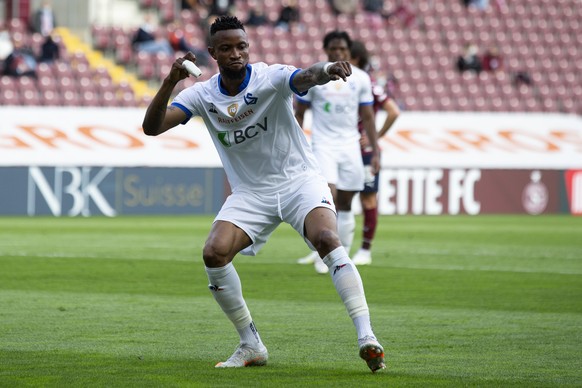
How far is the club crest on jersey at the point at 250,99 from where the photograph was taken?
257 inches

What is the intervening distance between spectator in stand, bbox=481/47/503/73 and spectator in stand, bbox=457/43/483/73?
0.65 ft

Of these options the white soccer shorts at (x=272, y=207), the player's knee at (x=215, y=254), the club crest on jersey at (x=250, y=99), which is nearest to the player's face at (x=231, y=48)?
the club crest on jersey at (x=250, y=99)

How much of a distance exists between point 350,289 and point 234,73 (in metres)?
1.34

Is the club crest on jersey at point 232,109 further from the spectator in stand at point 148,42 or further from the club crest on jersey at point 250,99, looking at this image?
the spectator in stand at point 148,42

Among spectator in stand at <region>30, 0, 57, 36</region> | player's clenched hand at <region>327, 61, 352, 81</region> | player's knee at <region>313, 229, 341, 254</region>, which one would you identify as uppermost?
player's clenched hand at <region>327, 61, 352, 81</region>

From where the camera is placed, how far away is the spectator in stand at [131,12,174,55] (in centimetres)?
2770

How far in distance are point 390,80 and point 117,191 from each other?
328 inches

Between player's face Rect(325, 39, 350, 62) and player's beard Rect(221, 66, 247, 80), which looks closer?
player's beard Rect(221, 66, 247, 80)

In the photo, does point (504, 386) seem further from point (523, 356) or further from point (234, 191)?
point (234, 191)

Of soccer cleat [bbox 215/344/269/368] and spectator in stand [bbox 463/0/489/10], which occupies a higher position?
spectator in stand [bbox 463/0/489/10]

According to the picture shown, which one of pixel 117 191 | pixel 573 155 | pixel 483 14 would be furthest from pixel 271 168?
pixel 483 14

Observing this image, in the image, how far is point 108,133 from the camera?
23188 mm

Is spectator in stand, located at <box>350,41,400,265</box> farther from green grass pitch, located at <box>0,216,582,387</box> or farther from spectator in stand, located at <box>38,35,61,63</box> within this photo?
spectator in stand, located at <box>38,35,61,63</box>

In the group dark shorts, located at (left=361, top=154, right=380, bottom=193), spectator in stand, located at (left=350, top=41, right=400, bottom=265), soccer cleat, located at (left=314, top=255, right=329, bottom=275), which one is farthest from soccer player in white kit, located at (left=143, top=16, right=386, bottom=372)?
dark shorts, located at (left=361, top=154, right=380, bottom=193)
